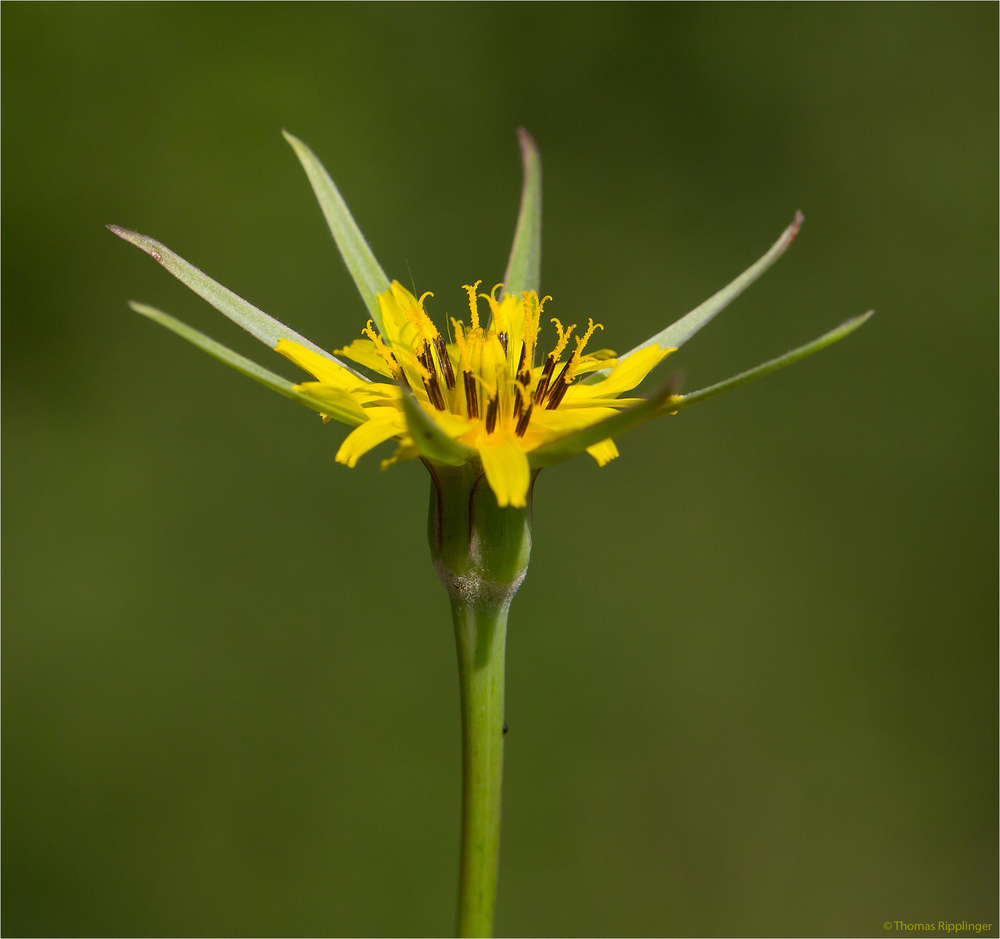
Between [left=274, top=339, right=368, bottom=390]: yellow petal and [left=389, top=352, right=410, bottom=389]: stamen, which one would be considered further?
[left=389, top=352, right=410, bottom=389]: stamen

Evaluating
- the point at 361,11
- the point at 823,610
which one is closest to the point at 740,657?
the point at 823,610

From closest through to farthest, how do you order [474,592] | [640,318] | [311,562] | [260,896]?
[474,592], [260,896], [311,562], [640,318]

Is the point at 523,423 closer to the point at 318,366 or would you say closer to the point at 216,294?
the point at 318,366

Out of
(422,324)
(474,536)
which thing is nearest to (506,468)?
(474,536)

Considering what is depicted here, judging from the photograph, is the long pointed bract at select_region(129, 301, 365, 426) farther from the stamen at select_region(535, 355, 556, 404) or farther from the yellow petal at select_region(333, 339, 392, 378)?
the stamen at select_region(535, 355, 556, 404)

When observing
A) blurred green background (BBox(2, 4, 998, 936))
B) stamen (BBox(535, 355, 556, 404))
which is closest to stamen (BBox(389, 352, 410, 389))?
stamen (BBox(535, 355, 556, 404))

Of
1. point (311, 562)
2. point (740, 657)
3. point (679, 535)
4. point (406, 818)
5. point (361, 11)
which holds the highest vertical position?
point (361, 11)

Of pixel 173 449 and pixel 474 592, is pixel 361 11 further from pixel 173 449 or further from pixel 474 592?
pixel 474 592
